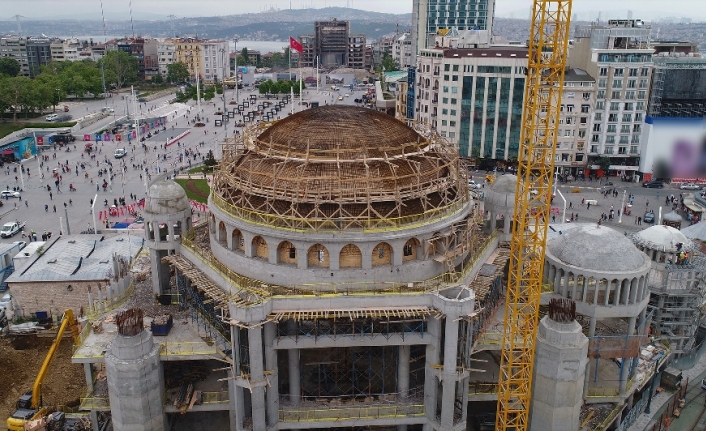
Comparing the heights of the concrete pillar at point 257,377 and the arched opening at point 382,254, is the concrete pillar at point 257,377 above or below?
below

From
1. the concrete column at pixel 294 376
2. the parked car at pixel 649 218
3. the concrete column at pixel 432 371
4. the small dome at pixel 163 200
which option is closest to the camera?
the concrete column at pixel 432 371

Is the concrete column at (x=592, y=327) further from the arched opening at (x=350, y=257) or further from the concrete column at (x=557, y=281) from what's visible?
the arched opening at (x=350, y=257)

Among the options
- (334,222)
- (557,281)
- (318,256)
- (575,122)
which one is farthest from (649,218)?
(318,256)

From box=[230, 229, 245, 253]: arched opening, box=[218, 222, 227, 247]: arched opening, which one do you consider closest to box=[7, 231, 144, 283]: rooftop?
box=[218, 222, 227, 247]: arched opening

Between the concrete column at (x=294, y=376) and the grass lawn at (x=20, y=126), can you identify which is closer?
the concrete column at (x=294, y=376)

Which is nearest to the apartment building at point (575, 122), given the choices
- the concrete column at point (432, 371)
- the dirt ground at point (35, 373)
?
the concrete column at point (432, 371)

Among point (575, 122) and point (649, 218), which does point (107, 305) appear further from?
point (575, 122)
